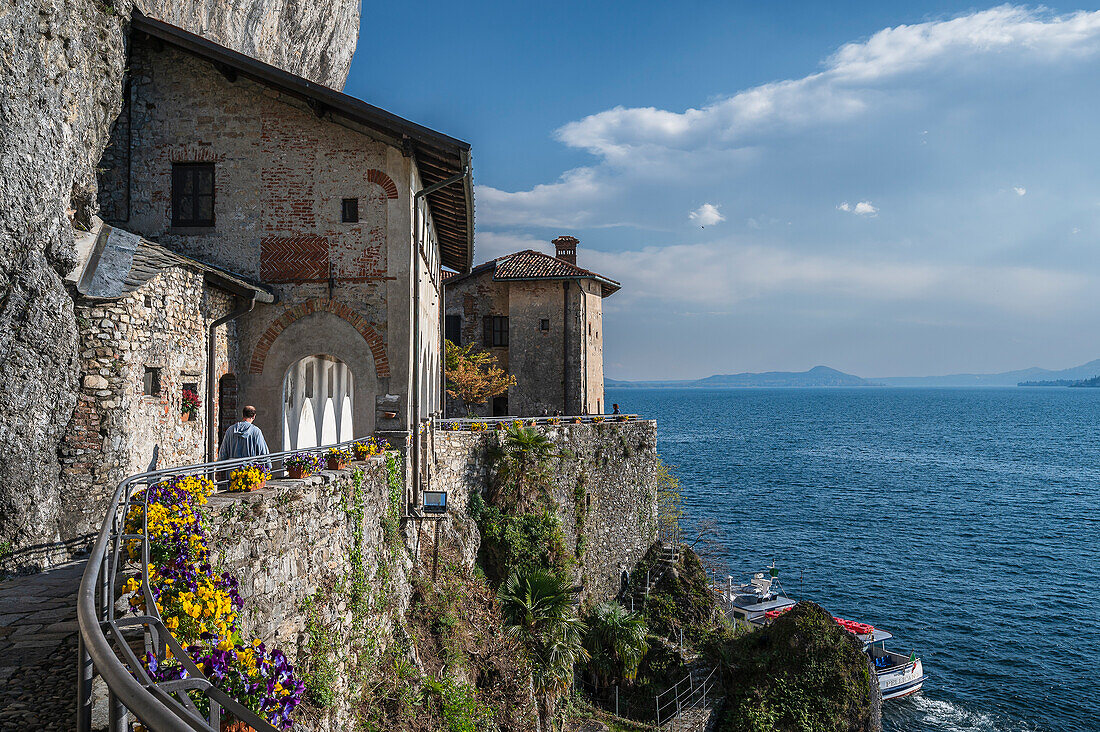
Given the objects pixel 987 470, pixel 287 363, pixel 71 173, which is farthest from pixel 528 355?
pixel 987 470

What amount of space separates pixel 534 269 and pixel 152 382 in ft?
77.6

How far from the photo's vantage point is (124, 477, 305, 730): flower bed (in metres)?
4.81

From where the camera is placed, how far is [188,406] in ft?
41.6

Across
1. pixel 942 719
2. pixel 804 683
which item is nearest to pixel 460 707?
pixel 804 683

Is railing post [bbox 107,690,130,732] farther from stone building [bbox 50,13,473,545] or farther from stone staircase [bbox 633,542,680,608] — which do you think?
stone staircase [bbox 633,542,680,608]

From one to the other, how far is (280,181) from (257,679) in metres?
11.9

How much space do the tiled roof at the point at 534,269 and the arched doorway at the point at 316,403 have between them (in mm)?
11926

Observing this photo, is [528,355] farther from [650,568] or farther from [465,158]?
[465,158]

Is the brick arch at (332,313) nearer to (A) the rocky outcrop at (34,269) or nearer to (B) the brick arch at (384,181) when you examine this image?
(B) the brick arch at (384,181)

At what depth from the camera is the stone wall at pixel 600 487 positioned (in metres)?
19.9

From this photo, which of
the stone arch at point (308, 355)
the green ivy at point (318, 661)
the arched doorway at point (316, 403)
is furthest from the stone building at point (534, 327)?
the green ivy at point (318, 661)

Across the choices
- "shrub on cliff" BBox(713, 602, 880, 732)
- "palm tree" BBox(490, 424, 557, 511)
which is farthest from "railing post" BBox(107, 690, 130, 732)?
"shrub on cliff" BBox(713, 602, 880, 732)

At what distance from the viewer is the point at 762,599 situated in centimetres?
3419

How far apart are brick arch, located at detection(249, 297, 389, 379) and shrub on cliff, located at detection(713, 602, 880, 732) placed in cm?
1434
